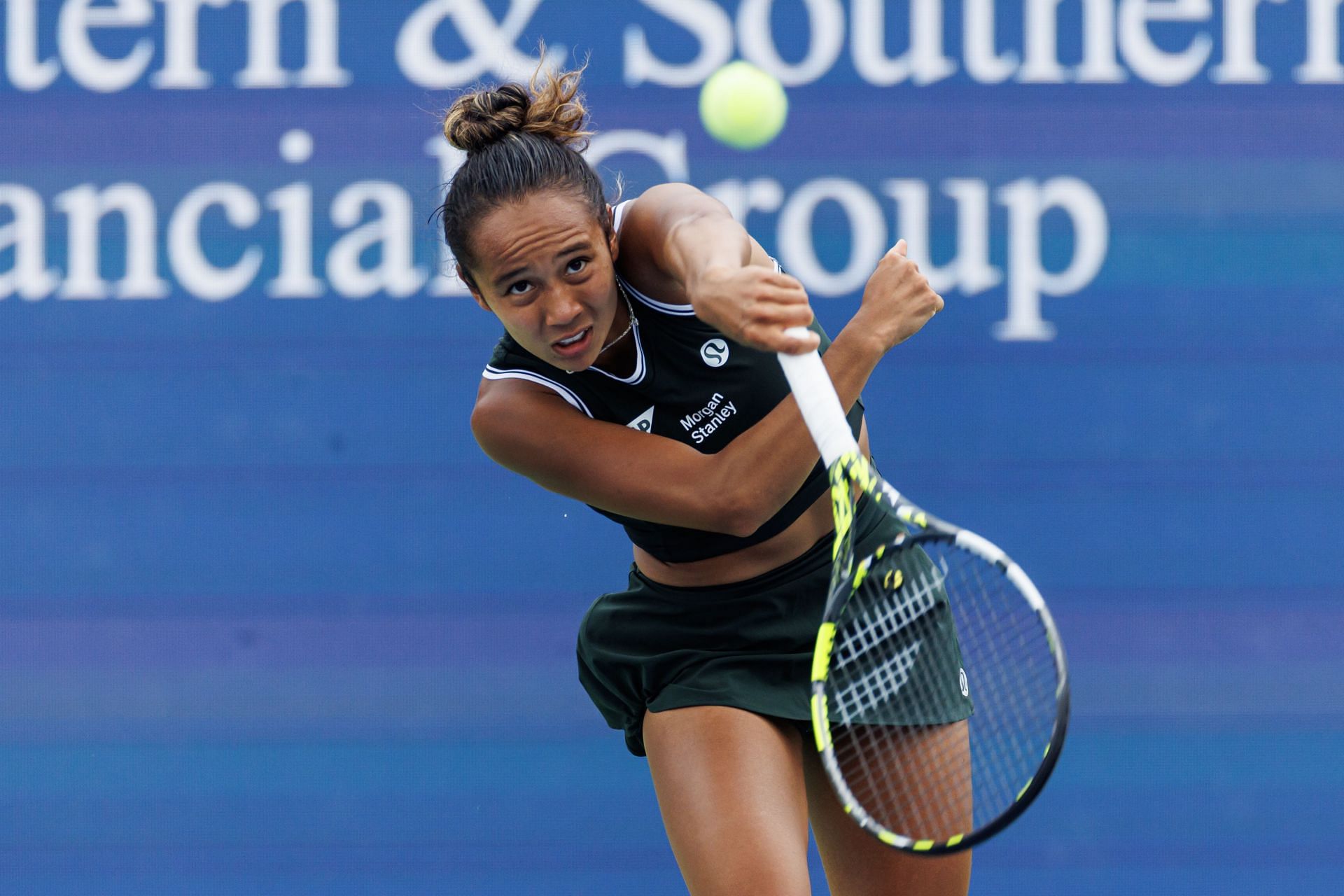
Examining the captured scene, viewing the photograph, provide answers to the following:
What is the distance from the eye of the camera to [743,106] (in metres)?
3.08

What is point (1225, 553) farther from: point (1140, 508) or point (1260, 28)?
point (1260, 28)

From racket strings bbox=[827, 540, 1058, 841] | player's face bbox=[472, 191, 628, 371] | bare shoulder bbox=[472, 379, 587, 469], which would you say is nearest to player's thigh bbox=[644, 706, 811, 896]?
racket strings bbox=[827, 540, 1058, 841]

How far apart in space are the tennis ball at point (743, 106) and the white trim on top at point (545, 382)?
1018 millimetres

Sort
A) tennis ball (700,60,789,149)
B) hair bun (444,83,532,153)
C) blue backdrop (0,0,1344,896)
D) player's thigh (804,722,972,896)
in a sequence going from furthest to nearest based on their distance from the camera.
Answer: blue backdrop (0,0,1344,896)
tennis ball (700,60,789,149)
player's thigh (804,722,972,896)
hair bun (444,83,532,153)

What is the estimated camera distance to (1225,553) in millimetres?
3416

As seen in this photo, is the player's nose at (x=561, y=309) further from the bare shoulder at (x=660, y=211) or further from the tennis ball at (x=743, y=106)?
the tennis ball at (x=743, y=106)

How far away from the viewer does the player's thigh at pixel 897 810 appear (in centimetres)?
230

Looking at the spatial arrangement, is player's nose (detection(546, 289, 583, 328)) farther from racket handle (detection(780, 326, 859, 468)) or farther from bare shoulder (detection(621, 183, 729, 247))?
racket handle (detection(780, 326, 859, 468))

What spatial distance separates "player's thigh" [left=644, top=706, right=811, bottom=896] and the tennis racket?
0.10m

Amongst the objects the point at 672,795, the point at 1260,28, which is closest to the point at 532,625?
the point at 672,795

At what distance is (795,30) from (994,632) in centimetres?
137

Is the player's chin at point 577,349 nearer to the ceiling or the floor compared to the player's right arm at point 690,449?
nearer to the ceiling

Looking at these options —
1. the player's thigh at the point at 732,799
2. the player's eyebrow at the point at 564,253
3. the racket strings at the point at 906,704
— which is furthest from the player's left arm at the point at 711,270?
the player's thigh at the point at 732,799

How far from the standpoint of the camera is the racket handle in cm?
193
